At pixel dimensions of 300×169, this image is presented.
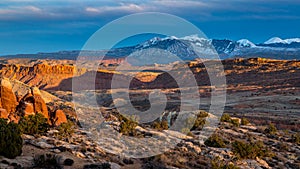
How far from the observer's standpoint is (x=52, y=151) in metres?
18.4

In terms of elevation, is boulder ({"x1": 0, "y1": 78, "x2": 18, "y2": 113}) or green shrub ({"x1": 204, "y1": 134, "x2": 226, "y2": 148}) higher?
boulder ({"x1": 0, "y1": 78, "x2": 18, "y2": 113})

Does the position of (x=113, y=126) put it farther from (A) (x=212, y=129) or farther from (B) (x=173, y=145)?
(A) (x=212, y=129)

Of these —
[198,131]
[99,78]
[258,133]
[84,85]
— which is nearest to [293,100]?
[258,133]

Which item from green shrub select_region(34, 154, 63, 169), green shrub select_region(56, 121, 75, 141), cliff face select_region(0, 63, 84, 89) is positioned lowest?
cliff face select_region(0, 63, 84, 89)

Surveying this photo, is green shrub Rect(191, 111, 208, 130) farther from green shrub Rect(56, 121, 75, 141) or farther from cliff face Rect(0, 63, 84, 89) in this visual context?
cliff face Rect(0, 63, 84, 89)

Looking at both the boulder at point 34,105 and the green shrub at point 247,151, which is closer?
the green shrub at point 247,151

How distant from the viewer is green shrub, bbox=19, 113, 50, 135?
73.7 feet

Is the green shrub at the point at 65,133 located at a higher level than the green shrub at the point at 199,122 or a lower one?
higher

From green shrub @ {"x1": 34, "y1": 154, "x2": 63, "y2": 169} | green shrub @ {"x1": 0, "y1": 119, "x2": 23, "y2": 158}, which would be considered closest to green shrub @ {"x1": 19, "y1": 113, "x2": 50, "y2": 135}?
green shrub @ {"x1": 0, "y1": 119, "x2": 23, "y2": 158}

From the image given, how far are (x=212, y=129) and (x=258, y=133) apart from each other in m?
4.56

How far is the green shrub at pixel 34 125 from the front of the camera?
22469mm

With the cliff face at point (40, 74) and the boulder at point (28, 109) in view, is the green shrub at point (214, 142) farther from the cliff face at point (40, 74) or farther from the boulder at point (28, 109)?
the cliff face at point (40, 74)

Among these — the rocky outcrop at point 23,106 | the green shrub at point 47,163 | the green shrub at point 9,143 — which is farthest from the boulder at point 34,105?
the green shrub at point 47,163

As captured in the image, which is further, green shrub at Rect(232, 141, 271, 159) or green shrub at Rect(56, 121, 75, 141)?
green shrub at Rect(232, 141, 271, 159)
